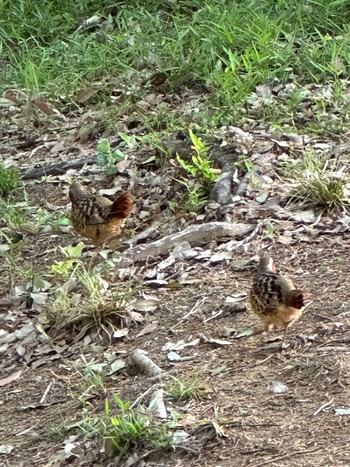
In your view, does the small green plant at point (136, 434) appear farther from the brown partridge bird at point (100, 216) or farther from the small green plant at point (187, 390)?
the brown partridge bird at point (100, 216)

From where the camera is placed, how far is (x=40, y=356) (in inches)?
239

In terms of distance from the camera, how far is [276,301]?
522 cm

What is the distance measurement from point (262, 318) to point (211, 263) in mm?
1151

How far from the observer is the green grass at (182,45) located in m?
8.49

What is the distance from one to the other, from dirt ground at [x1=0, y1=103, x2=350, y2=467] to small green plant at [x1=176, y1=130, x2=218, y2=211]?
2.43 ft

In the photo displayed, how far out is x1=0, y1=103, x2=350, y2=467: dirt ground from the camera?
4570 mm

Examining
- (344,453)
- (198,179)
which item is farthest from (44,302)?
(344,453)


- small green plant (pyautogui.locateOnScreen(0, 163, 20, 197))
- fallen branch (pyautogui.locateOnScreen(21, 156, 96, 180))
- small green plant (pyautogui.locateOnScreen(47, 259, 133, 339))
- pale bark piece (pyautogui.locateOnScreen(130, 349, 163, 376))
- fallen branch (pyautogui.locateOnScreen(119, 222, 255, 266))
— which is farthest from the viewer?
fallen branch (pyautogui.locateOnScreen(21, 156, 96, 180))

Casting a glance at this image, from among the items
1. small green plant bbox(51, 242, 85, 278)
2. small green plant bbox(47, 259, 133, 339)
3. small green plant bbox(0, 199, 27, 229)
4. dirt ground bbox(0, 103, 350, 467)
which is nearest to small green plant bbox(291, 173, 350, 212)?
dirt ground bbox(0, 103, 350, 467)

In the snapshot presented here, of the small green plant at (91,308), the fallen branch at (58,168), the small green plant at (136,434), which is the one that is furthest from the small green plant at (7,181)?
the small green plant at (136,434)

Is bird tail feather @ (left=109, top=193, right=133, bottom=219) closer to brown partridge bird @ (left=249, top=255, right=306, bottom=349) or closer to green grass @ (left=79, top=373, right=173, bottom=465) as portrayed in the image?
brown partridge bird @ (left=249, top=255, right=306, bottom=349)

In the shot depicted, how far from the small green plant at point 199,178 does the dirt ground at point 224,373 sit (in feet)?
2.43

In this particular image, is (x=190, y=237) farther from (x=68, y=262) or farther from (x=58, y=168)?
(x=58, y=168)

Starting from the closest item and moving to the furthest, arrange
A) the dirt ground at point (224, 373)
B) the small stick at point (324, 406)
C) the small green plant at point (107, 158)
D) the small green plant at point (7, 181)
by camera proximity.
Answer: the dirt ground at point (224, 373) → the small stick at point (324, 406) → the small green plant at point (107, 158) → the small green plant at point (7, 181)
